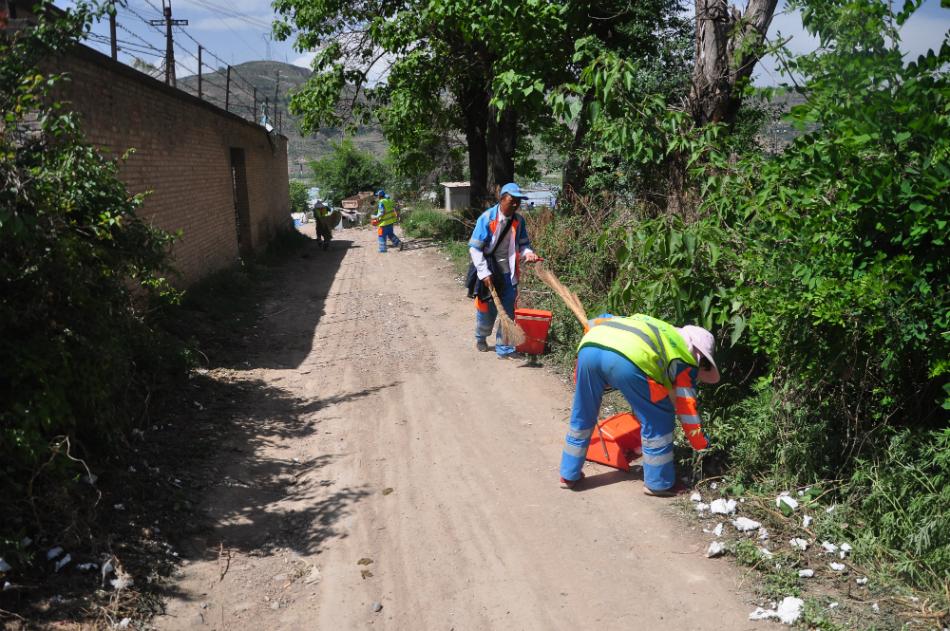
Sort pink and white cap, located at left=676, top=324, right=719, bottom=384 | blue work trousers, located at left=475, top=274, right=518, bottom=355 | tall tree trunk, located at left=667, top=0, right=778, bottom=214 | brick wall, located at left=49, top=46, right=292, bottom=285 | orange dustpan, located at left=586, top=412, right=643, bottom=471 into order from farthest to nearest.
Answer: blue work trousers, located at left=475, top=274, right=518, bottom=355 → brick wall, located at left=49, top=46, right=292, bottom=285 → tall tree trunk, located at left=667, top=0, right=778, bottom=214 → orange dustpan, located at left=586, top=412, right=643, bottom=471 → pink and white cap, located at left=676, top=324, right=719, bottom=384

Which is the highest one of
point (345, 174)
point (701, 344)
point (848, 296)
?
point (345, 174)

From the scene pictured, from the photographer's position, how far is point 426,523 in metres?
4.27

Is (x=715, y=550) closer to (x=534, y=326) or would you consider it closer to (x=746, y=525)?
(x=746, y=525)

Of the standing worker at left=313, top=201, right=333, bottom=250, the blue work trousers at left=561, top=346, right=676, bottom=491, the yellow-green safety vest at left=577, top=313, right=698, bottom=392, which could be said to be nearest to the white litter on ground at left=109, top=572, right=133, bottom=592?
the blue work trousers at left=561, top=346, right=676, bottom=491

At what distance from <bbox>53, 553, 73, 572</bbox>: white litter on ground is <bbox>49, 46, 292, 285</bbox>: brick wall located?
2338 millimetres

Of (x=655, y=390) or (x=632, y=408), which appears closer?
(x=655, y=390)

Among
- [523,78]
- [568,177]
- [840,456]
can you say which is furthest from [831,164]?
[568,177]

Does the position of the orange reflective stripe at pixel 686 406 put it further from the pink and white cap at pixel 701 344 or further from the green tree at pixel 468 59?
the green tree at pixel 468 59

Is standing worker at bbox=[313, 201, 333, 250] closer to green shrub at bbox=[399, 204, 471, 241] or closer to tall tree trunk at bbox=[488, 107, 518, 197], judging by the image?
green shrub at bbox=[399, 204, 471, 241]

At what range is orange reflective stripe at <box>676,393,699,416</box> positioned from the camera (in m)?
4.11

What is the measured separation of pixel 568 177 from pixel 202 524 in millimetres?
10213

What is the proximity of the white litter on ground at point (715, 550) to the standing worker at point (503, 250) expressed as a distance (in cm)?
392

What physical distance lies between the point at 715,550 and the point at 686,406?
2.76 ft

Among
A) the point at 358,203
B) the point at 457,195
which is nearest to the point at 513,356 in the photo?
the point at 457,195
